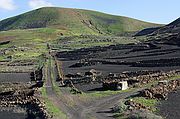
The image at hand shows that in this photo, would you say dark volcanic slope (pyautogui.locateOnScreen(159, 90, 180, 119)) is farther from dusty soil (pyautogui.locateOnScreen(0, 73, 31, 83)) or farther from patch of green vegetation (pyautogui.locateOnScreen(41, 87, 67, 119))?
dusty soil (pyautogui.locateOnScreen(0, 73, 31, 83))

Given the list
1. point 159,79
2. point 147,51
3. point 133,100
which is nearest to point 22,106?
point 133,100

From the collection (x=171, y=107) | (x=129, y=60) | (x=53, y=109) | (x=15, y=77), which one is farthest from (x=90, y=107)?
(x=129, y=60)

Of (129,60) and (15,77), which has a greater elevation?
(129,60)

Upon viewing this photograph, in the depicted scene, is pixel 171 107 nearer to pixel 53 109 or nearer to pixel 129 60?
pixel 53 109

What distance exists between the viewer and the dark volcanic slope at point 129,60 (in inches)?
4021

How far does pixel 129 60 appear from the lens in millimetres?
120188

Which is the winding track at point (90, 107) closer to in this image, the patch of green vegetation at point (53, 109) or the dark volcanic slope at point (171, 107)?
the patch of green vegetation at point (53, 109)

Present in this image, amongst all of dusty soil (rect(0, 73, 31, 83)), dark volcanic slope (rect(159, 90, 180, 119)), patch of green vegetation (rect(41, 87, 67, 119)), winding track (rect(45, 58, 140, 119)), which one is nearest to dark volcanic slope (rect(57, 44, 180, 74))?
dusty soil (rect(0, 73, 31, 83))

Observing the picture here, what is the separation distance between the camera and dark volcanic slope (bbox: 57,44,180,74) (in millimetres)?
102125

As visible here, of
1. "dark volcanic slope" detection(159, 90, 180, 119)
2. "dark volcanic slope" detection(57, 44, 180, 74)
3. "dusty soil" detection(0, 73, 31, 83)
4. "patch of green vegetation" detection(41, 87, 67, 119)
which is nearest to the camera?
"dark volcanic slope" detection(159, 90, 180, 119)

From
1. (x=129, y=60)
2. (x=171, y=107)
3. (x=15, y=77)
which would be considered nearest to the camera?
(x=171, y=107)

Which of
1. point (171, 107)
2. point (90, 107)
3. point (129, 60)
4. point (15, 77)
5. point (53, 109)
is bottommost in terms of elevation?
point (171, 107)

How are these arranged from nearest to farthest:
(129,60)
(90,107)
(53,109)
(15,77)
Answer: (53,109), (90,107), (15,77), (129,60)

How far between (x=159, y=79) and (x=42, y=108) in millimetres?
27661
